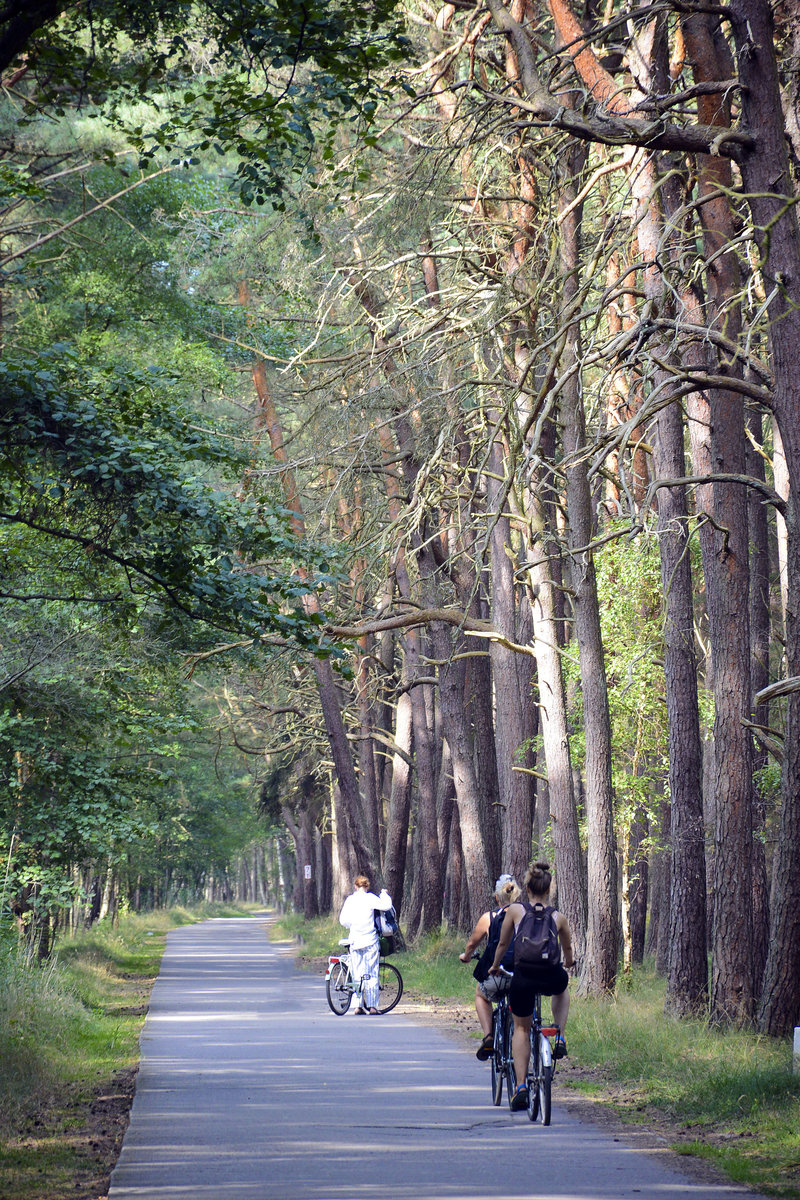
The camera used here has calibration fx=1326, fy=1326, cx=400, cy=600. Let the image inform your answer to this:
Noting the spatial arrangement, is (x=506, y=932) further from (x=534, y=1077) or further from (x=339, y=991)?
(x=339, y=991)

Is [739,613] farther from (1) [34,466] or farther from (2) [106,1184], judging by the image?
(2) [106,1184]

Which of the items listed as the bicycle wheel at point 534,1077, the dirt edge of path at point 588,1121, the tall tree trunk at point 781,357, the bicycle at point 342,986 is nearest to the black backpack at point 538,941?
the bicycle wheel at point 534,1077

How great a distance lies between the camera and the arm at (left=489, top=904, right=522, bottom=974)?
1021cm

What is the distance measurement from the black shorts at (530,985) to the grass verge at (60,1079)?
292 centimetres

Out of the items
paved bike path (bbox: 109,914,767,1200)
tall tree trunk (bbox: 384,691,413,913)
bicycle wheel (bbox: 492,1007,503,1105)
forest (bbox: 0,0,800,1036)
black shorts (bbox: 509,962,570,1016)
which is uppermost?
forest (bbox: 0,0,800,1036)

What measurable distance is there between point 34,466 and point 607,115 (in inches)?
230

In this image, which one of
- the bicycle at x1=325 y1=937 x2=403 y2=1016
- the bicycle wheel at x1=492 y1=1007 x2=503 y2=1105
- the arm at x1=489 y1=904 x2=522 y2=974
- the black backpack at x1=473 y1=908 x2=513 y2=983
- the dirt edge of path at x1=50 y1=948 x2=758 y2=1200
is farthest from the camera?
the bicycle at x1=325 y1=937 x2=403 y2=1016

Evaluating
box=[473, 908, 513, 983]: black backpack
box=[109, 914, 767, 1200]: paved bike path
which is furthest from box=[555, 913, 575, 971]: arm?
box=[109, 914, 767, 1200]: paved bike path

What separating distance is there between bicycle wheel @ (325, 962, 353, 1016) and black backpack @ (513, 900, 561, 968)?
1000 cm

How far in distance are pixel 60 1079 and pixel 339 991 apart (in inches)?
300

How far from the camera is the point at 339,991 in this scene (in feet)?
62.6

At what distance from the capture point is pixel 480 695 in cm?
2741

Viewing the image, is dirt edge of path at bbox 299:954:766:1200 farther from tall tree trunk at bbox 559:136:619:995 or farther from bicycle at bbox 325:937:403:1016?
bicycle at bbox 325:937:403:1016

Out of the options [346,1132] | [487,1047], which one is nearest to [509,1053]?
[487,1047]
